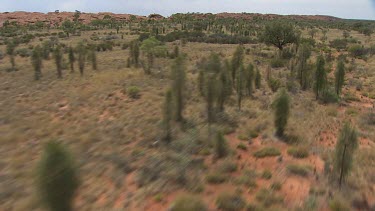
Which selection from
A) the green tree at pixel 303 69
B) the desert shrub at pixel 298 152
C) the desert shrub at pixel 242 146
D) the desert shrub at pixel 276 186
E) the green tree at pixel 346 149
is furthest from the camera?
the green tree at pixel 303 69

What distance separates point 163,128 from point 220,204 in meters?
8.73

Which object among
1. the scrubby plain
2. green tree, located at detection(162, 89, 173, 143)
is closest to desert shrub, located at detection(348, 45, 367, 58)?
the scrubby plain

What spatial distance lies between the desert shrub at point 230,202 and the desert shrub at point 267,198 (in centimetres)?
63

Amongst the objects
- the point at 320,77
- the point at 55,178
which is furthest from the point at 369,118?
the point at 55,178

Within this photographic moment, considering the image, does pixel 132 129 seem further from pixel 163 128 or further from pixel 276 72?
pixel 276 72

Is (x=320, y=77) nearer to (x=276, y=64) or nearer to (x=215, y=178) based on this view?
(x=276, y=64)

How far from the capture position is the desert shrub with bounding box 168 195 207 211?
10469mm

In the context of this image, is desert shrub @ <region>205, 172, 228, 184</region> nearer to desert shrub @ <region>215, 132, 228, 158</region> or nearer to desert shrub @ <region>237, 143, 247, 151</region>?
desert shrub @ <region>215, 132, 228, 158</region>

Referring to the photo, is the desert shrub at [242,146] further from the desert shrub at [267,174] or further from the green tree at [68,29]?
the green tree at [68,29]

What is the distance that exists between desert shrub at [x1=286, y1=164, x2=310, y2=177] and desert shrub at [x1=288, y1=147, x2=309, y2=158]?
1.70 m

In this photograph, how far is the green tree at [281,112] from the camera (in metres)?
18.7

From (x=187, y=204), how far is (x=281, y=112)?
33.2 ft

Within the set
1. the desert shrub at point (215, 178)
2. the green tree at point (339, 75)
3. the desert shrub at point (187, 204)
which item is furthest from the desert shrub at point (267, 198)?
the green tree at point (339, 75)

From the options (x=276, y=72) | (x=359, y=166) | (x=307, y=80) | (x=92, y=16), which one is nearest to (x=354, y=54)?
(x=276, y=72)
